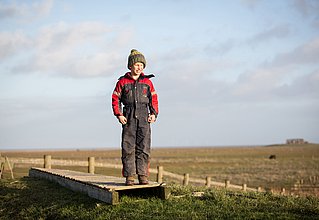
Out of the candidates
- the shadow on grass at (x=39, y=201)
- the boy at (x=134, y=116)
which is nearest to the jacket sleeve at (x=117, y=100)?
the boy at (x=134, y=116)

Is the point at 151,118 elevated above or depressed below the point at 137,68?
below

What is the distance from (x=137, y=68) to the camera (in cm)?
756

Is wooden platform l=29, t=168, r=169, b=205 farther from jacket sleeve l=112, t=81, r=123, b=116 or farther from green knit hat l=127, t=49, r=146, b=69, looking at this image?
green knit hat l=127, t=49, r=146, b=69

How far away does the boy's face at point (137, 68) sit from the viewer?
755 centimetres

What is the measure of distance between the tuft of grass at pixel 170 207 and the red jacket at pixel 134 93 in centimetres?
173

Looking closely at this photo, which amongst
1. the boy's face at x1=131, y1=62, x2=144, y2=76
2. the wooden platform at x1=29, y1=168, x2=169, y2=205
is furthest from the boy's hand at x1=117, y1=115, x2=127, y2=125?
the wooden platform at x1=29, y1=168, x2=169, y2=205

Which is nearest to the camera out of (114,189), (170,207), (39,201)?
(170,207)

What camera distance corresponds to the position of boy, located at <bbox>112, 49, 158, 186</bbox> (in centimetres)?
750

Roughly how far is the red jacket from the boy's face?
11cm

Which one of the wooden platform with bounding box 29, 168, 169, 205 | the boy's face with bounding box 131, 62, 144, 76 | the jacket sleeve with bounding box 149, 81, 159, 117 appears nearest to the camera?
the wooden platform with bounding box 29, 168, 169, 205

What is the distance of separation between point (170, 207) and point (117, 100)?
2201 millimetres

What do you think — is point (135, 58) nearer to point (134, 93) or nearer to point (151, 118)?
point (134, 93)

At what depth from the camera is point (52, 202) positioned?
858 centimetres

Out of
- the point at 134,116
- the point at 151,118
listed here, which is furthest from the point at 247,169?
the point at 134,116
